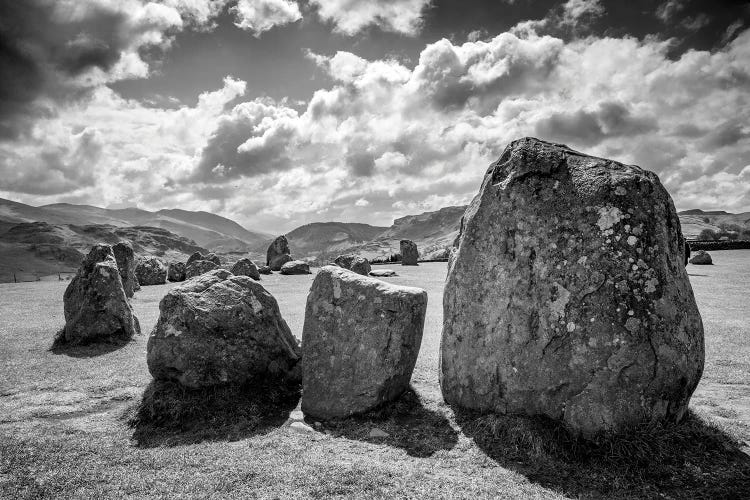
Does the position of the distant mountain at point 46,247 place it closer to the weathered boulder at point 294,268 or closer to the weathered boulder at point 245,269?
the weathered boulder at point 294,268

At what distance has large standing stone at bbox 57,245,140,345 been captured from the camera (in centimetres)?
1349

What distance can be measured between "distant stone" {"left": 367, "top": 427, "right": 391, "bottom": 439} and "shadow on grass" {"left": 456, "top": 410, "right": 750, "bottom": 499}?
1.49m

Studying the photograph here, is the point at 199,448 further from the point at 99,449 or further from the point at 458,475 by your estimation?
the point at 458,475

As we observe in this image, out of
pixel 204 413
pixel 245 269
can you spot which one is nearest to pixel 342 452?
pixel 204 413

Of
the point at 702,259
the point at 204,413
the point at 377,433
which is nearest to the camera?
the point at 377,433

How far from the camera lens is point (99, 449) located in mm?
6516

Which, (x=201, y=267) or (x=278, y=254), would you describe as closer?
(x=201, y=267)

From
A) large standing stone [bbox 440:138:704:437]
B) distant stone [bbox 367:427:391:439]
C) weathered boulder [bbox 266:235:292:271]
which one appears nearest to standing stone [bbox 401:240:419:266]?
weathered boulder [bbox 266:235:292:271]

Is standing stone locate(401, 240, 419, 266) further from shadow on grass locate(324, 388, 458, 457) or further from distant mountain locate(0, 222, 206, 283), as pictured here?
distant mountain locate(0, 222, 206, 283)

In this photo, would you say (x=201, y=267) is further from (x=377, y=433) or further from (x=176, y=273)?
(x=377, y=433)

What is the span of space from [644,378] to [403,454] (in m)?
3.71

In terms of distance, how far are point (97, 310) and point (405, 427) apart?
11.5 m

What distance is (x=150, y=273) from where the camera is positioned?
34625mm

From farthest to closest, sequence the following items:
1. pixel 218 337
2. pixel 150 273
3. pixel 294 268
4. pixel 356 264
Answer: pixel 294 268, pixel 356 264, pixel 150 273, pixel 218 337
